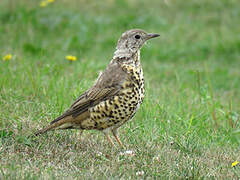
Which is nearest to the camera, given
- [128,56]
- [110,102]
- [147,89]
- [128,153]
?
[128,153]

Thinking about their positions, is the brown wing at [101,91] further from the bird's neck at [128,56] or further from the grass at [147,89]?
the grass at [147,89]

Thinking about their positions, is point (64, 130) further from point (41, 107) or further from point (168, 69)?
point (168, 69)

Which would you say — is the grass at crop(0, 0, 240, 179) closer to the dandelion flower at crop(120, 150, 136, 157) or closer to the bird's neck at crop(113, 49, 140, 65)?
the dandelion flower at crop(120, 150, 136, 157)

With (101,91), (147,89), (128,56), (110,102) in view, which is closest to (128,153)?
(110,102)

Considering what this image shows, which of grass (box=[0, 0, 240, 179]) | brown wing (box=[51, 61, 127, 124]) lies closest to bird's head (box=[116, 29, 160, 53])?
brown wing (box=[51, 61, 127, 124])

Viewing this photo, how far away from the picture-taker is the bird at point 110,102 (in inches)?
208

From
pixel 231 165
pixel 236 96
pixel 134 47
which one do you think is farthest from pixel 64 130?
pixel 236 96

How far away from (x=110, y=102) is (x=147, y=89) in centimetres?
180

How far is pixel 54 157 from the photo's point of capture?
489 centimetres

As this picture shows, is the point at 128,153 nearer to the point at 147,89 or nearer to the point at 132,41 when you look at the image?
the point at 132,41

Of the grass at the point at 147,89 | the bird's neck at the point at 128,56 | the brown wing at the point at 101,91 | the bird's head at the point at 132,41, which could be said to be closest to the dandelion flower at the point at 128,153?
the grass at the point at 147,89

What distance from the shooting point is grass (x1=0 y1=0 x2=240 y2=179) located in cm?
482

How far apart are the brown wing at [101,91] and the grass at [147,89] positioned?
1.20 ft

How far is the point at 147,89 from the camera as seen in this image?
7.05 metres
